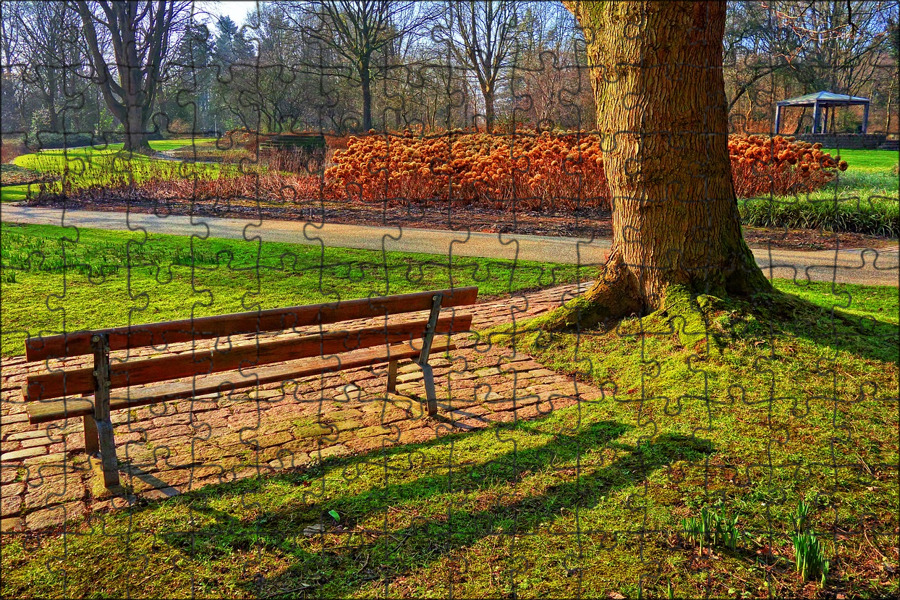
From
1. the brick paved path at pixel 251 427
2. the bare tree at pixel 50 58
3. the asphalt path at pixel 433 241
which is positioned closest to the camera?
the brick paved path at pixel 251 427

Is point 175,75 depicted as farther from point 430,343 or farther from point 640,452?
point 640,452

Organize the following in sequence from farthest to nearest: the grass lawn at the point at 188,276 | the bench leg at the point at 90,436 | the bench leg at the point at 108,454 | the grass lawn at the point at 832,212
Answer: the grass lawn at the point at 832,212, the grass lawn at the point at 188,276, the bench leg at the point at 90,436, the bench leg at the point at 108,454

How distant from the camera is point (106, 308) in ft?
24.1

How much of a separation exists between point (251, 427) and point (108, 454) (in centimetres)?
102

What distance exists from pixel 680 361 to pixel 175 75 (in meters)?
5.17

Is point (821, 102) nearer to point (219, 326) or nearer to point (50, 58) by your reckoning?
point (50, 58)

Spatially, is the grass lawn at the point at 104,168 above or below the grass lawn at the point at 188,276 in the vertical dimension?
above

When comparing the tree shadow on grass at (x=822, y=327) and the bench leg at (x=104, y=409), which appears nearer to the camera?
the bench leg at (x=104, y=409)

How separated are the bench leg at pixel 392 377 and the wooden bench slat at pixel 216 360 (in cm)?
39

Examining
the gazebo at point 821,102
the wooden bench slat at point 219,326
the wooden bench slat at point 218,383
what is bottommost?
the wooden bench slat at point 218,383

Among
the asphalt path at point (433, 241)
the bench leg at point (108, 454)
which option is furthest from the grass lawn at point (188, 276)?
the bench leg at point (108, 454)

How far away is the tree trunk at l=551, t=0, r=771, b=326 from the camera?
16.6 feet

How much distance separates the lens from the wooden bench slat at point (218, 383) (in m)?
3.63

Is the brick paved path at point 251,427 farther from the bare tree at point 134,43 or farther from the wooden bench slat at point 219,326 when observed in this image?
the bare tree at point 134,43
